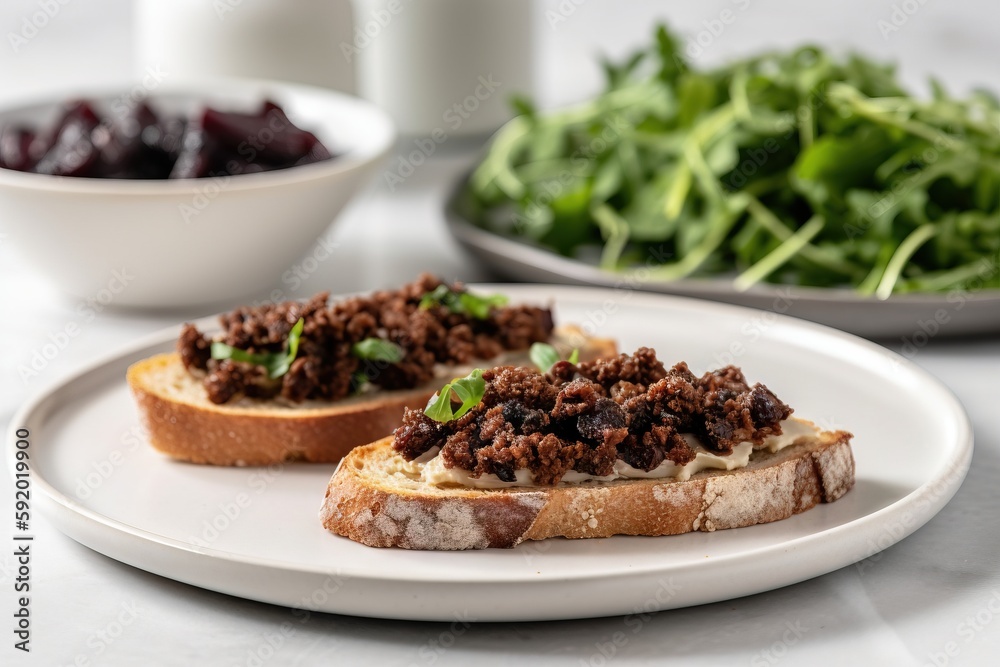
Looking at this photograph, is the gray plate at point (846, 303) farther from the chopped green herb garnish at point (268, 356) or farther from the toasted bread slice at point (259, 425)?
the chopped green herb garnish at point (268, 356)

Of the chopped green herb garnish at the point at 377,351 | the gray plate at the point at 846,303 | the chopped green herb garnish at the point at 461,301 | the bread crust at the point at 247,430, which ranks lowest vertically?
the bread crust at the point at 247,430

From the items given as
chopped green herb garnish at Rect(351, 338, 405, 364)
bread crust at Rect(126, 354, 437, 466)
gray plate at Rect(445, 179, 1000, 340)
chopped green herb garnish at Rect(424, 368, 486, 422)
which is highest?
chopped green herb garnish at Rect(424, 368, 486, 422)

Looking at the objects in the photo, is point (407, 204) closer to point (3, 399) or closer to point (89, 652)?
point (3, 399)

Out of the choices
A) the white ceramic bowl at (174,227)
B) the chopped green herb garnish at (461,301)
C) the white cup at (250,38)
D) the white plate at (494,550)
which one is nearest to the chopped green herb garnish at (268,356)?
the white plate at (494,550)

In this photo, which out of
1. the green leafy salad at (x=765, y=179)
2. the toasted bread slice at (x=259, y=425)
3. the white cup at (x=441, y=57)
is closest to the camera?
the toasted bread slice at (x=259, y=425)

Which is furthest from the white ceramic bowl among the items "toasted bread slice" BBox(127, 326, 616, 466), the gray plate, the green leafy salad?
"toasted bread slice" BBox(127, 326, 616, 466)

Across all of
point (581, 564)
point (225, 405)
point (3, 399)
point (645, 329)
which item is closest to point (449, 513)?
point (581, 564)

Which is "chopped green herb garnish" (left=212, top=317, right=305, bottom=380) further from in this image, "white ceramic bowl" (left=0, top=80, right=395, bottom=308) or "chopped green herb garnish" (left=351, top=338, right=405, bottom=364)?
"white ceramic bowl" (left=0, top=80, right=395, bottom=308)

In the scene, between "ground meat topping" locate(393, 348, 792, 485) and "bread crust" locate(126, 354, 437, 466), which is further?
"bread crust" locate(126, 354, 437, 466)
